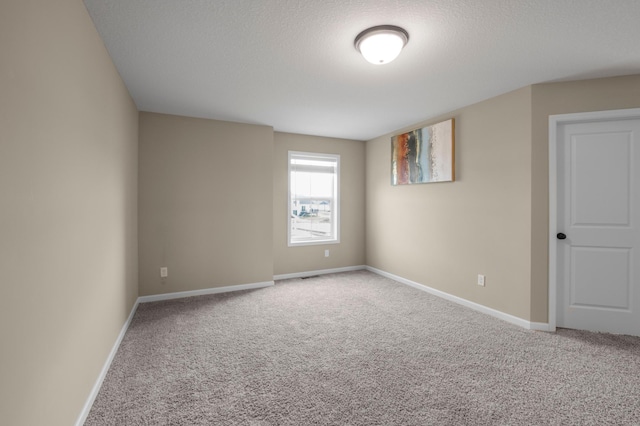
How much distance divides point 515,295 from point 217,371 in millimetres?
3052

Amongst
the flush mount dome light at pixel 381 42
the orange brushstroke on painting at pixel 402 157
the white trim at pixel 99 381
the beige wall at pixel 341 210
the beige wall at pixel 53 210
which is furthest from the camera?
the beige wall at pixel 341 210

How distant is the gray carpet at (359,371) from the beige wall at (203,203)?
70 centimetres

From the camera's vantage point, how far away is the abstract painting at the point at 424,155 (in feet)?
12.9

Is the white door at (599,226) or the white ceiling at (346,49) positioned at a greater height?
the white ceiling at (346,49)

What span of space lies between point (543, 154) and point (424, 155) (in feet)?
4.92

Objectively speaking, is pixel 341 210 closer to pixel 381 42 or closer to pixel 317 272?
pixel 317 272

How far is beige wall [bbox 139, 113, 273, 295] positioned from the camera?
3938 mm

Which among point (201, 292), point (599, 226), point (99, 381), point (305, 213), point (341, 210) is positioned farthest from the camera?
point (341, 210)

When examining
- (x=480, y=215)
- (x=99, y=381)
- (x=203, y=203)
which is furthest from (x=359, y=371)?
(x=203, y=203)

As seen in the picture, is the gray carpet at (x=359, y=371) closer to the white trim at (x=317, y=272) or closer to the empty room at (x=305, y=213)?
the empty room at (x=305, y=213)

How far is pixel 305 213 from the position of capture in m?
5.33

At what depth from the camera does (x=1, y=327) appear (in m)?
1.03

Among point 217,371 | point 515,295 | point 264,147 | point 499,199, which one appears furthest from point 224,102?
point 515,295

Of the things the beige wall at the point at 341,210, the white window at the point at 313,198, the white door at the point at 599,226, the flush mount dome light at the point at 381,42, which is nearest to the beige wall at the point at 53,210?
the flush mount dome light at the point at 381,42
